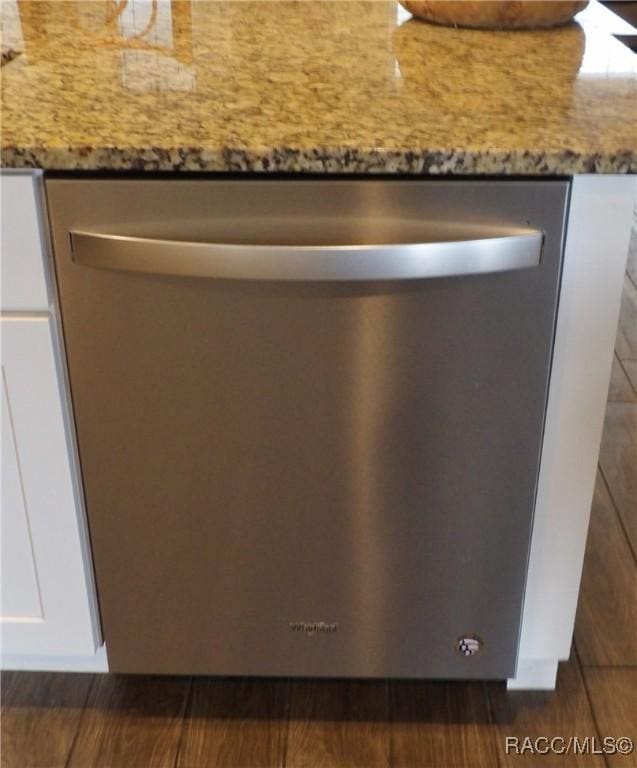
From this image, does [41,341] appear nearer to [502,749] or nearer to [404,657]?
[404,657]

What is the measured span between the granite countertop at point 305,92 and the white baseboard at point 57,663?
80 centimetres

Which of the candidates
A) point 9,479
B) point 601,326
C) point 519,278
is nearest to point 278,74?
point 519,278

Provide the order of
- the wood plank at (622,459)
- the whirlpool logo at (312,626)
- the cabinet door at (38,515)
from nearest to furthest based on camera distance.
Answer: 1. the cabinet door at (38,515)
2. the whirlpool logo at (312,626)
3. the wood plank at (622,459)

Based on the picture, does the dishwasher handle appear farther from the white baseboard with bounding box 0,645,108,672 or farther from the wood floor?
the wood floor

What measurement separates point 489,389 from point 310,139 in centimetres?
39

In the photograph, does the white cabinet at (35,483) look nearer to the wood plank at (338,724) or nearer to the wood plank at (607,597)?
the wood plank at (338,724)

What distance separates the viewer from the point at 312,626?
54.6 inches

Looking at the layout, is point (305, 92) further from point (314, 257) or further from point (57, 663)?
point (57, 663)

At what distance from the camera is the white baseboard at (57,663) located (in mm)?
1460

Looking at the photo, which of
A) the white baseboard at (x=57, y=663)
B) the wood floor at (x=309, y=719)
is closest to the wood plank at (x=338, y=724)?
the wood floor at (x=309, y=719)

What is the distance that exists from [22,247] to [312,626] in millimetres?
693

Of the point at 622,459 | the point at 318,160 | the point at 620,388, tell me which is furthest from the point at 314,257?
the point at 620,388

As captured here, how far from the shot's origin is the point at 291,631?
139cm

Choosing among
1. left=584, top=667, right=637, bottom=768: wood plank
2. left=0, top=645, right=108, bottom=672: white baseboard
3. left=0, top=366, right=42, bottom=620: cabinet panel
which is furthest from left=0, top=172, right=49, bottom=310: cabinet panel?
left=584, top=667, right=637, bottom=768: wood plank
